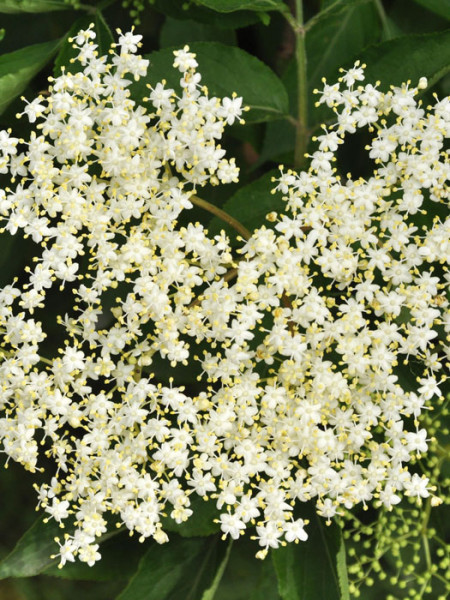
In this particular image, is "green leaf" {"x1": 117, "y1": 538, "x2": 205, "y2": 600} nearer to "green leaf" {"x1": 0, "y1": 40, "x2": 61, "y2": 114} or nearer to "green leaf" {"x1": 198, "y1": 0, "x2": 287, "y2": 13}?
"green leaf" {"x1": 0, "y1": 40, "x2": 61, "y2": 114}

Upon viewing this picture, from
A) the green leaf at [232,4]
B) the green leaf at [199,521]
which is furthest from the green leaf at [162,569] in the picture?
the green leaf at [232,4]

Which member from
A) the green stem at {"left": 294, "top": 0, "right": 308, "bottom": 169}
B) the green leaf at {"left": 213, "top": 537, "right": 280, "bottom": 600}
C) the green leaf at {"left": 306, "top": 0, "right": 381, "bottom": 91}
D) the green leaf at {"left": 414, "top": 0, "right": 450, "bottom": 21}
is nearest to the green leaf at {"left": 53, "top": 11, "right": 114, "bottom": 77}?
the green stem at {"left": 294, "top": 0, "right": 308, "bottom": 169}

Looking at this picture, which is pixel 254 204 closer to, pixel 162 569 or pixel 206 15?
pixel 206 15

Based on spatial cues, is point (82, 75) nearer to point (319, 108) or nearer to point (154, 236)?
point (154, 236)

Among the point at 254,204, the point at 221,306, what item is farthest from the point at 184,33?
the point at 221,306

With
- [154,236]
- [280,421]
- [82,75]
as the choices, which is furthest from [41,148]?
[280,421]

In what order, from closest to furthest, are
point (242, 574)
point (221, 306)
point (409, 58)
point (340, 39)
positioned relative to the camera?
point (221, 306) → point (409, 58) → point (340, 39) → point (242, 574)
